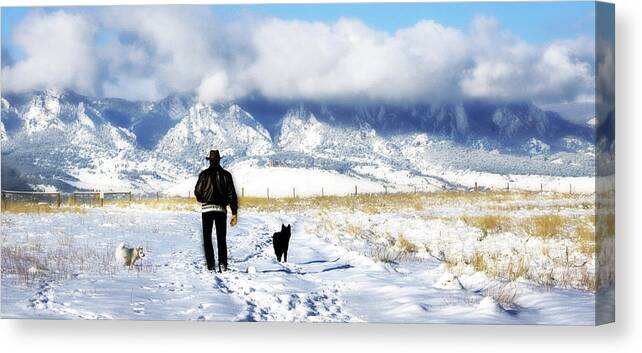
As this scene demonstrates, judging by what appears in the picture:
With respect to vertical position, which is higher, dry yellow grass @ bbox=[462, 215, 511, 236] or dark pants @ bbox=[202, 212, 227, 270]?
dry yellow grass @ bbox=[462, 215, 511, 236]

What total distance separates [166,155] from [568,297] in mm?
5764

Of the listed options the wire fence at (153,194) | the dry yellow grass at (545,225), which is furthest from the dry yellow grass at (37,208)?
the dry yellow grass at (545,225)

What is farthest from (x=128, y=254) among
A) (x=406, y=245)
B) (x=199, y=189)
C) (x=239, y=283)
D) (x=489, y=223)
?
(x=489, y=223)

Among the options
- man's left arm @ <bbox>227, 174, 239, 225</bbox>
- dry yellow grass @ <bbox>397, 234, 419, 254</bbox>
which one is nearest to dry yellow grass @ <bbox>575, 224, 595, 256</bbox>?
dry yellow grass @ <bbox>397, 234, 419, 254</bbox>

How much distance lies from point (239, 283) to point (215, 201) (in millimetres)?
1171

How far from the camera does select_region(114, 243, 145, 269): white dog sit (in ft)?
47.4

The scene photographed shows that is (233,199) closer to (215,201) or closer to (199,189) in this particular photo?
(215,201)

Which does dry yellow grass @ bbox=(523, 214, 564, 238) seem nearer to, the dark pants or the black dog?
the black dog

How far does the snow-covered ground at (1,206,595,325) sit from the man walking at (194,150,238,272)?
0.16 meters

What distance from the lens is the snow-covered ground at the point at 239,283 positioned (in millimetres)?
13469

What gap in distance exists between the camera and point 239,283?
14.1 m

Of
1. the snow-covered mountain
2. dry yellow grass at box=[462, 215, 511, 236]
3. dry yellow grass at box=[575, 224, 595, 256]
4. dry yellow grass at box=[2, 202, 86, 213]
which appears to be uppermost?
the snow-covered mountain

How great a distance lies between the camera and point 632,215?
44.7 ft

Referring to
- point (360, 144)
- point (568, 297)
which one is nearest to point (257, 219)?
point (360, 144)
